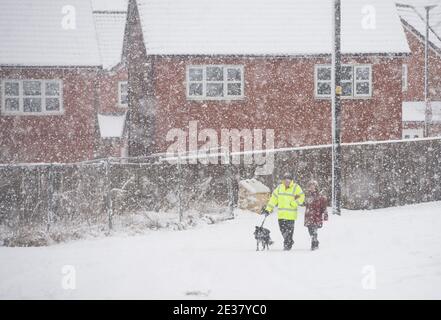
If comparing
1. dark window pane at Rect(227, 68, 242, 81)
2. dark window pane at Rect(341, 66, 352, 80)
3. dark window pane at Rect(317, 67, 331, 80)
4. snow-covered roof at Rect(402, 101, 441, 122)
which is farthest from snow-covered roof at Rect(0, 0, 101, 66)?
snow-covered roof at Rect(402, 101, 441, 122)

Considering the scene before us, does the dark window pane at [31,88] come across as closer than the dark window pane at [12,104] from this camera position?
No

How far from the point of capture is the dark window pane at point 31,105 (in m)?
25.2

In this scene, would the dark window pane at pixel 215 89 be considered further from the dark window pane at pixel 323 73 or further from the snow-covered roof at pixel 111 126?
the snow-covered roof at pixel 111 126

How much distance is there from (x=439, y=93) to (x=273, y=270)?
36.6 meters

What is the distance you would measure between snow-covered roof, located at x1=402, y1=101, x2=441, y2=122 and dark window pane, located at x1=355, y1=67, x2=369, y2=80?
1557 centimetres

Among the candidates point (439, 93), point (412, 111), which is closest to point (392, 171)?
point (412, 111)

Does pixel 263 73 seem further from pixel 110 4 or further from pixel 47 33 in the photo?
pixel 110 4

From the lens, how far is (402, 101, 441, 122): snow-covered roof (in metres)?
39.6

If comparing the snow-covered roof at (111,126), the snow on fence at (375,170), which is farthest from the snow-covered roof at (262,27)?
the snow-covered roof at (111,126)

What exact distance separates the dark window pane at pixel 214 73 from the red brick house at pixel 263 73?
0.04 meters

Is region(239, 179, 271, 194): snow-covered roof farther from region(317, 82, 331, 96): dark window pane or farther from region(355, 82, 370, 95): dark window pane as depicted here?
region(355, 82, 370, 95): dark window pane

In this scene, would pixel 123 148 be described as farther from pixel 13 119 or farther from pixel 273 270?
pixel 273 270

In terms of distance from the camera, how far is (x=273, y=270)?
9.68 m
